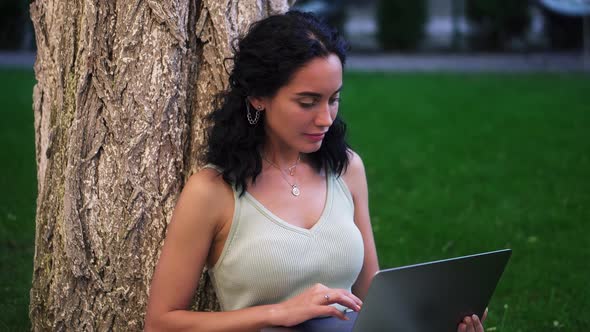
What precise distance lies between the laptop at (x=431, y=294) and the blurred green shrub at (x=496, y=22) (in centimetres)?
1729

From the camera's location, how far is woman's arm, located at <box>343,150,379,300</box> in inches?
117

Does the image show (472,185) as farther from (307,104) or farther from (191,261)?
(191,261)

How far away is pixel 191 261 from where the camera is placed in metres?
2.62

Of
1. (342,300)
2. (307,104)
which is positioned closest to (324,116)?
(307,104)

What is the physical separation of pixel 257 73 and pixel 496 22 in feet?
58.0

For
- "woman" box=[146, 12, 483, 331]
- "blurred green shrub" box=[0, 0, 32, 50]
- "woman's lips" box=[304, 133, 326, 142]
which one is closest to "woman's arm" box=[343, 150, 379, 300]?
"woman" box=[146, 12, 483, 331]

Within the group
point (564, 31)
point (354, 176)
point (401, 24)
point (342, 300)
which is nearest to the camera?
point (342, 300)

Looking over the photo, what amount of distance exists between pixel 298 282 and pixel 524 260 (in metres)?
3.01

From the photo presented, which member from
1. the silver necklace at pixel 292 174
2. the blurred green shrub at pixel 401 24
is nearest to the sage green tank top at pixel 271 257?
the silver necklace at pixel 292 174

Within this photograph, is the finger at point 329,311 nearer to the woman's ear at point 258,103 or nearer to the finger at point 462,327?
the finger at point 462,327

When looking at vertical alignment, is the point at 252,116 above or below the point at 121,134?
above

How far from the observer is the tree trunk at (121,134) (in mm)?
2943

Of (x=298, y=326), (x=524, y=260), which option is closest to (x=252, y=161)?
(x=298, y=326)

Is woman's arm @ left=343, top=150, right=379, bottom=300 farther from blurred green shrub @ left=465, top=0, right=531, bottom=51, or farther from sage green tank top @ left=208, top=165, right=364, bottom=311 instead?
blurred green shrub @ left=465, top=0, right=531, bottom=51
